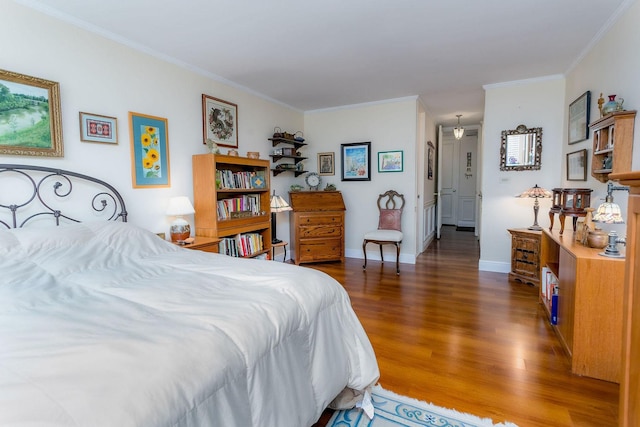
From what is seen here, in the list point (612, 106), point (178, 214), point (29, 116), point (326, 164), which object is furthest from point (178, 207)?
point (612, 106)

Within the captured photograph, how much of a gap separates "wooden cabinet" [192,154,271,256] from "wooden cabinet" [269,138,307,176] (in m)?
0.66

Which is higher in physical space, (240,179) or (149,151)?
(149,151)

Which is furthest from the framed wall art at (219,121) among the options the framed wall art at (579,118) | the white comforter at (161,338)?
the framed wall art at (579,118)

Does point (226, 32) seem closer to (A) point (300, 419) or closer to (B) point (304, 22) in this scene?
(B) point (304, 22)

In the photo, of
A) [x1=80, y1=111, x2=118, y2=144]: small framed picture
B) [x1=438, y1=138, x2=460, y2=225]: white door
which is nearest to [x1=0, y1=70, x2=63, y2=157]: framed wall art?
[x1=80, y1=111, x2=118, y2=144]: small framed picture

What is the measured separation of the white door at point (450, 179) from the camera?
799 cm

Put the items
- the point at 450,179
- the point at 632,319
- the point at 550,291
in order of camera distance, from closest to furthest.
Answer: the point at 632,319, the point at 550,291, the point at 450,179

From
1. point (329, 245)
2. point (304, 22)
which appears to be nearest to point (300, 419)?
point (304, 22)

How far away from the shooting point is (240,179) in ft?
12.1

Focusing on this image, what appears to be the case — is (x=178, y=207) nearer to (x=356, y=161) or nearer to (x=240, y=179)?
(x=240, y=179)

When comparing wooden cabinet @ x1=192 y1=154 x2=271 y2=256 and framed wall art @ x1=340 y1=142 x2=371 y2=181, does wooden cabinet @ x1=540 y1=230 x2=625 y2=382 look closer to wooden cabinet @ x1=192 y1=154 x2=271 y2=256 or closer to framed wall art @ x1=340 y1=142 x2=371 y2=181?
wooden cabinet @ x1=192 y1=154 x2=271 y2=256

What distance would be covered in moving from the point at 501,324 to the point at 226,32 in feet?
10.8

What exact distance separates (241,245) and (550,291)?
9.89 feet

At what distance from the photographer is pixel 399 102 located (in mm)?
4602
